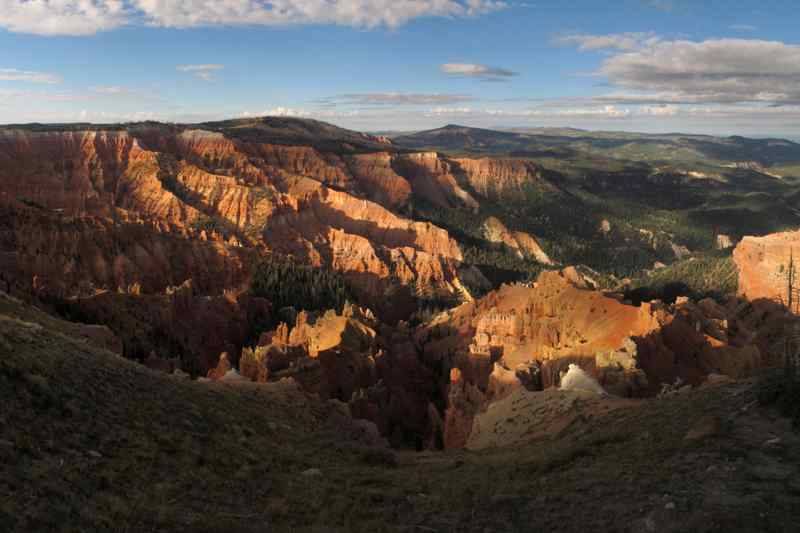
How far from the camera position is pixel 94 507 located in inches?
384

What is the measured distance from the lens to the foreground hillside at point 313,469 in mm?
9969

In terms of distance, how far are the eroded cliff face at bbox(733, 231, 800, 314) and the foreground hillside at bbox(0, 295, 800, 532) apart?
170 feet

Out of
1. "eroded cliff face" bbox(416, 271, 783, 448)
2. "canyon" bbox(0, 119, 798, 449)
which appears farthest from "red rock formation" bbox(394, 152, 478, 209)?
"eroded cliff face" bbox(416, 271, 783, 448)

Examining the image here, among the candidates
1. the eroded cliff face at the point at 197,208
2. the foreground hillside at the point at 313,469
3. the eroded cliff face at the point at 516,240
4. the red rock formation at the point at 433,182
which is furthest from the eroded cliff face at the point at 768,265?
the red rock formation at the point at 433,182

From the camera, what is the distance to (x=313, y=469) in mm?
14648

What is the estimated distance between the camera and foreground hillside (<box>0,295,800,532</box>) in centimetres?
997

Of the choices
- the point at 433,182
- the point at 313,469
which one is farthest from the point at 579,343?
the point at 433,182

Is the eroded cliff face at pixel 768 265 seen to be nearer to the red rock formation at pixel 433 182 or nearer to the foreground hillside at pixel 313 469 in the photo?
the foreground hillside at pixel 313 469

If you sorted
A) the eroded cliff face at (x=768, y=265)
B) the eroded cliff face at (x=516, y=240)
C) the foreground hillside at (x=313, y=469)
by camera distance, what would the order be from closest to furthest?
the foreground hillside at (x=313, y=469) < the eroded cliff face at (x=768, y=265) < the eroded cliff face at (x=516, y=240)

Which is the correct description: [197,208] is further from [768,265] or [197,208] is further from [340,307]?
[768,265]

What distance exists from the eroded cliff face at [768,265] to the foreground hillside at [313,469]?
51901mm

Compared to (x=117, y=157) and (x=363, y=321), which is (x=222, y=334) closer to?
(x=363, y=321)

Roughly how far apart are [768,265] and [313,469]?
66.0 m

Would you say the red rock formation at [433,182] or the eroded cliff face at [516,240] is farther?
the red rock formation at [433,182]
